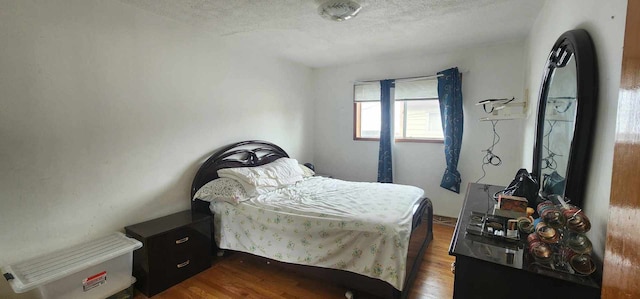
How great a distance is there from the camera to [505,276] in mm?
1027

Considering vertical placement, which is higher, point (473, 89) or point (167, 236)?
point (473, 89)

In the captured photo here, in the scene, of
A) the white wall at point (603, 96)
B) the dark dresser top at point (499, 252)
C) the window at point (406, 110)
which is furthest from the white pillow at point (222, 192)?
the white wall at point (603, 96)

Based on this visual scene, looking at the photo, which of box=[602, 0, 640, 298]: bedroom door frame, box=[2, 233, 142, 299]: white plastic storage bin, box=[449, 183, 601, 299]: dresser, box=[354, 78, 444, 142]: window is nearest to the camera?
box=[602, 0, 640, 298]: bedroom door frame

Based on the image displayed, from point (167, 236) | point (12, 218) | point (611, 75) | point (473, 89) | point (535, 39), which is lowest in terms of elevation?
point (167, 236)

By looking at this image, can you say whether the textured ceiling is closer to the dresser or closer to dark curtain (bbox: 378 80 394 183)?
dark curtain (bbox: 378 80 394 183)

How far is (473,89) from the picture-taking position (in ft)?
11.2

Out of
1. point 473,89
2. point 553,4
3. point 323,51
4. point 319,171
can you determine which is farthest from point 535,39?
point 319,171

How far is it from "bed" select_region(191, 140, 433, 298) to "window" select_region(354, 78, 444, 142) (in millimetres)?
1281

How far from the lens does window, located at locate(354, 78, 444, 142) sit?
371 centimetres

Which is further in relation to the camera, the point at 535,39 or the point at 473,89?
the point at 473,89

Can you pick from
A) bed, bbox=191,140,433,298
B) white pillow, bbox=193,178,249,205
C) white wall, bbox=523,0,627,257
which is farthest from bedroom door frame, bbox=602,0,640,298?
white pillow, bbox=193,178,249,205

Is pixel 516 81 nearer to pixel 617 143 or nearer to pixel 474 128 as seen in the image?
pixel 474 128

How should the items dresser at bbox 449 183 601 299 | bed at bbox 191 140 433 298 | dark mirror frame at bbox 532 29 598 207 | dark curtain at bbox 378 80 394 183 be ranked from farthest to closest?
1. dark curtain at bbox 378 80 394 183
2. bed at bbox 191 140 433 298
3. dark mirror frame at bbox 532 29 598 207
4. dresser at bbox 449 183 601 299

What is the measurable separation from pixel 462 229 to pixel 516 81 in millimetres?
2703
